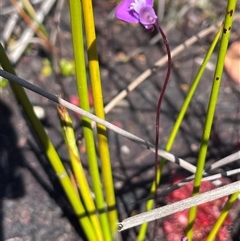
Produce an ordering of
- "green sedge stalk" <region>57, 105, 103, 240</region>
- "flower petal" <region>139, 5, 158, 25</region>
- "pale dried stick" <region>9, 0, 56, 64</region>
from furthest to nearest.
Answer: "pale dried stick" <region>9, 0, 56, 64</region> → "green sedge stalk" <region>57, 105, 103, 240</region> → "flower petal" <region>139, 5, 158, 25</region>

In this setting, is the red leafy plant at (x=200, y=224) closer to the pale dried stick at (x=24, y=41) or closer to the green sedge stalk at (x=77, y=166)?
the green sedge stalk at (x=77, y=166)

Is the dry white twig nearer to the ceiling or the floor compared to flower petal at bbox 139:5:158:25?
nearer to the floor

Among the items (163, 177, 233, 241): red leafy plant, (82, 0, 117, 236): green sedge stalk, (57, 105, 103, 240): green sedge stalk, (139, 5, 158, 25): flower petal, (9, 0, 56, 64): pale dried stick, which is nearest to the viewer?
(139, 5, 158, 25): flower petal

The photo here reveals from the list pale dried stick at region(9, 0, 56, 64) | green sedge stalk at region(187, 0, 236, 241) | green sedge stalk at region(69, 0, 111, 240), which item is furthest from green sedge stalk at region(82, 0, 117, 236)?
pale dried stick at region(9, 0, 56, 64)

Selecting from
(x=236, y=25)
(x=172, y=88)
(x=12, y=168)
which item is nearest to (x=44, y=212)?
(x=12, y=168)

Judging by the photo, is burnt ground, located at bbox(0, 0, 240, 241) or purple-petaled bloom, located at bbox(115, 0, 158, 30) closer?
purple-petaled bloom, located at bbox(115, 0, 158, 30)

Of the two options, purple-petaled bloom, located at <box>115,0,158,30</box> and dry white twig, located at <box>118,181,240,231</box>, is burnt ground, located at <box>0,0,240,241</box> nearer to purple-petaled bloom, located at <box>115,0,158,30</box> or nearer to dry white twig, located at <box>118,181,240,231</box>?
dry white twig, located at <box>118,181,240,231</box>

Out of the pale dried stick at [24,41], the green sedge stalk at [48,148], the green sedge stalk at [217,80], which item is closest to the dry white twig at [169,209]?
the green sedge stalk at [217,80]

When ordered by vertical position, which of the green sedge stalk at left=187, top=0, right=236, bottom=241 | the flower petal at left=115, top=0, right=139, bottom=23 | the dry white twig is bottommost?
the dry white twig
